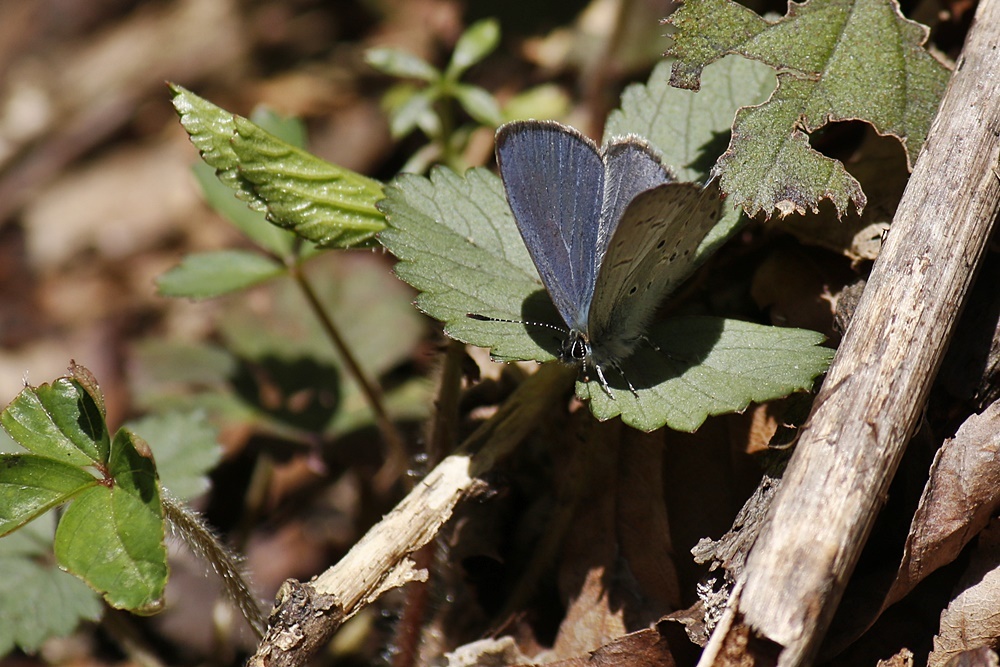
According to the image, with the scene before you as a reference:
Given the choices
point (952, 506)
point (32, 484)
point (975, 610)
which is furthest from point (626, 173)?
point (32, 484)

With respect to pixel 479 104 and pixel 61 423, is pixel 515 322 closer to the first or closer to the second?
pixel 61 423

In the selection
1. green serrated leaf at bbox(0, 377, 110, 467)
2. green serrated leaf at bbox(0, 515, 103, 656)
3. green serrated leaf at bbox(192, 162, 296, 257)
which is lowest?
→ green serrated leaf at bbox(0, 515, 103, 656)

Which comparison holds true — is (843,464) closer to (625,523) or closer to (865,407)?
(865,407)

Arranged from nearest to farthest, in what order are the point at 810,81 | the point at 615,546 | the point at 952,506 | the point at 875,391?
the point at 875,391 → the point at 952,506 → the point at 810,81 → the point at 615,546

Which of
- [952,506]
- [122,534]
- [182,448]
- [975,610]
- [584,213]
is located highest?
[584,213]

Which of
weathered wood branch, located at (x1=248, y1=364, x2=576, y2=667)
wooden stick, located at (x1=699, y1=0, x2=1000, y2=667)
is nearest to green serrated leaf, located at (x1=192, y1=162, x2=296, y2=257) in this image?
weathered wood branch, located at (x1=248, y1=364, x2=576, y2=667)

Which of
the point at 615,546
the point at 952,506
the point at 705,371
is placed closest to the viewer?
the point at 952,506

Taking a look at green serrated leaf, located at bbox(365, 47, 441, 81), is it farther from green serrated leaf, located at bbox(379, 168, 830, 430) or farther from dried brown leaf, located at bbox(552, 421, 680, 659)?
dried brown leaf, located at bbox(552, 421, 680, 659)
